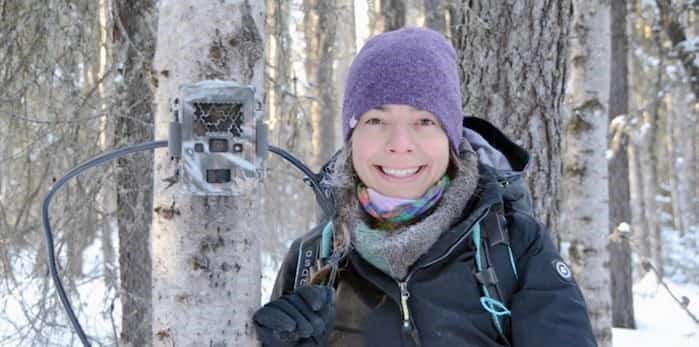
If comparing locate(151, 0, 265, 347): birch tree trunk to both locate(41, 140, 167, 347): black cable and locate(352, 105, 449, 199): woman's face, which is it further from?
locate(352, 105, 449, 199): woman's face

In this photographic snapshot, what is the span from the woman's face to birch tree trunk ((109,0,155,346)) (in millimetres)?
1931

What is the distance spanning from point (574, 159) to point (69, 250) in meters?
3.44

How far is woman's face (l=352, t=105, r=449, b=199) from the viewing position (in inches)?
64.4

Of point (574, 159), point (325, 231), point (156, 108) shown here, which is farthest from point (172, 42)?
point (574, 159)

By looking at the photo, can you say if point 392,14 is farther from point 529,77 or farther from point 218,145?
point 218,145

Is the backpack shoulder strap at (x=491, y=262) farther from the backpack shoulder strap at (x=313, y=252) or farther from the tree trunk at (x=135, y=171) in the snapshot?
the tree trunk at (x=135, y=171)

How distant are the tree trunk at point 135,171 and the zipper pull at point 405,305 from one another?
7.12 feet

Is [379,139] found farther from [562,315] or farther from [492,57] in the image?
[492,57]

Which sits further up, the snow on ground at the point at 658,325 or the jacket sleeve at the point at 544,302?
the jacket sleeve at the point at 544,302

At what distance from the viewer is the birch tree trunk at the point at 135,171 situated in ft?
11.4

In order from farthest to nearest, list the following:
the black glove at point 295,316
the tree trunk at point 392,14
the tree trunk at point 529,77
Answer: the tree trunk at point 392,14, the tree trunk at point 529,77, the black glove at point 295,316

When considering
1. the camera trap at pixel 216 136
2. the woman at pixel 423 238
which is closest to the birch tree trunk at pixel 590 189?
the woman at pixel 423 238

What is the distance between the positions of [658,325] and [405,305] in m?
7.89

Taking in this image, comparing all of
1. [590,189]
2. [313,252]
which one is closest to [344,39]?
[590,189]
